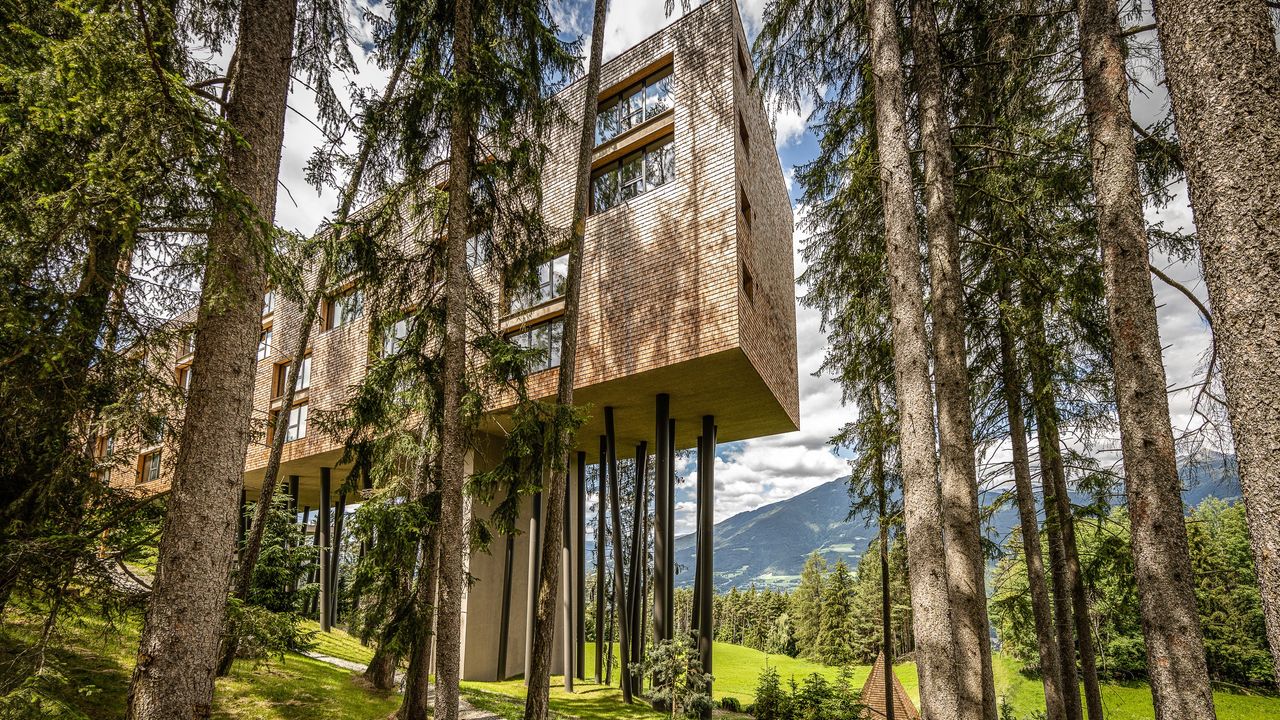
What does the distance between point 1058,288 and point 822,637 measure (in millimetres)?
37694

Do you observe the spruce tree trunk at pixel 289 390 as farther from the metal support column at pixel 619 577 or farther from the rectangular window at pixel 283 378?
the rectangular window at pixel 283 378

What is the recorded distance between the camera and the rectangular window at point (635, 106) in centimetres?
1291

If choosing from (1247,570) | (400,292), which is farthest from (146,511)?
(1247,570)

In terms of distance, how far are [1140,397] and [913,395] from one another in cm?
155

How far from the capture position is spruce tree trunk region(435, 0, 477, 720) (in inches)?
252

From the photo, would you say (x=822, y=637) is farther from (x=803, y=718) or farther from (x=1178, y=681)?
(x=1178, y=681)

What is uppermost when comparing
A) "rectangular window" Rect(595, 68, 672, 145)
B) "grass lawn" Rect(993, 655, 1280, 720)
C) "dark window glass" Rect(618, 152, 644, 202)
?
"rectangular window" Rect(595, 68, 672, 145)

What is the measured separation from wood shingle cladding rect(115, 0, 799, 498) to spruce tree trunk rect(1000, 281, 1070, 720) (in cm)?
428

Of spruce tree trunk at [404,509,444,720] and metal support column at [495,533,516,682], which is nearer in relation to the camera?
spruce tree trunk at [404,509,444,720]

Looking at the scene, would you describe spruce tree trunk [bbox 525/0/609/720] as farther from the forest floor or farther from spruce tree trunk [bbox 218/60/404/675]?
the forest floor

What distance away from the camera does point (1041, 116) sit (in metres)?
7.18

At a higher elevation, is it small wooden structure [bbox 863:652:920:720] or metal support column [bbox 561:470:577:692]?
metal support column [bbox 561:470:577:692]

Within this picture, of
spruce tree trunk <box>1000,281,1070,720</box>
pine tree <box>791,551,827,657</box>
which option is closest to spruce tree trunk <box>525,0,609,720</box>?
spruce tree trunk <box>1000,281,1070,720</box>

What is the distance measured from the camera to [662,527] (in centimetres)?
1229
